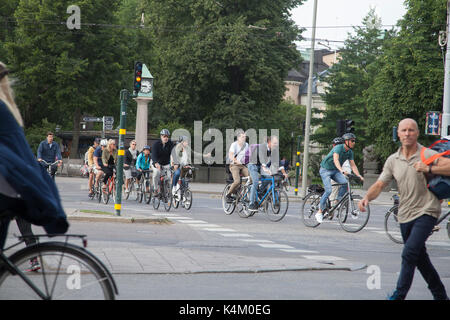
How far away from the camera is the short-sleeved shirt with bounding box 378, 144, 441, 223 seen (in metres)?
5.86

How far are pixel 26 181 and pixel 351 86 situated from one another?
52.2 meters

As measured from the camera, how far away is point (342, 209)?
1373 centimetres

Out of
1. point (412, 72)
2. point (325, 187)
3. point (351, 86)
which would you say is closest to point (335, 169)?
point (325, 187)

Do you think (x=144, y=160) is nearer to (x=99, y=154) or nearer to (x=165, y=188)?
(x=99, y=154)

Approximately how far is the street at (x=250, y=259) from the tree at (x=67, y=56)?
32.2 meters

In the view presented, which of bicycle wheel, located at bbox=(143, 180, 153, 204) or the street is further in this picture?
bicycle wheel, located at bbox=(143, 180, 153, 204)

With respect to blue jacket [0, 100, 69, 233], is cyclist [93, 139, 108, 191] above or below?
below

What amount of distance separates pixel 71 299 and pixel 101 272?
0.23m

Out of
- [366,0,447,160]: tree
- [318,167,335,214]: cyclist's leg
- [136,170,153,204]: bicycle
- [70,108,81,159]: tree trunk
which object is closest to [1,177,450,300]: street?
[318,167,335,214]: cyclist's leg

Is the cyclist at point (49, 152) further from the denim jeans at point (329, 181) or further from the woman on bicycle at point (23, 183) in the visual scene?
the woman on bicycle at point (23, 183)

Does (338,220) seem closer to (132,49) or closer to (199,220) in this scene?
(199,220)

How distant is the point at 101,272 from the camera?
3.90 meters

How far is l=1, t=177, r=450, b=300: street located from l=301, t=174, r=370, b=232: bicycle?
0.20m

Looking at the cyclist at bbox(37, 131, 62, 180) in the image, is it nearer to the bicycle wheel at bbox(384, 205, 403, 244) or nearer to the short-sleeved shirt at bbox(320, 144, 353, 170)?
the short-sleeved shirt at bbox(320, 144, 353, 170)
